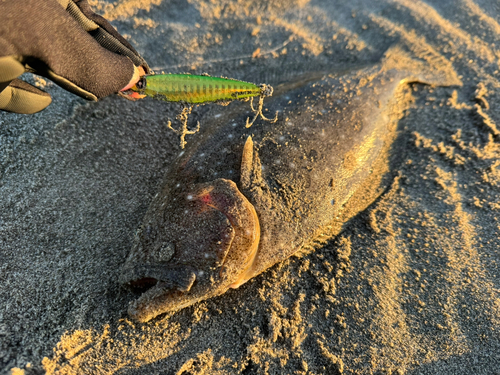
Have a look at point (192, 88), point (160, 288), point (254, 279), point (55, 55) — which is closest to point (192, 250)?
point (160, 288)

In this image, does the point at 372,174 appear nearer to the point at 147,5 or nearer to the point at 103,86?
the point at 103,86

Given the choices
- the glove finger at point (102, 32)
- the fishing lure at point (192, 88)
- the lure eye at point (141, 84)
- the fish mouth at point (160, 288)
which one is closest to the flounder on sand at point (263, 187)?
the fish mouth at point (160, 288)

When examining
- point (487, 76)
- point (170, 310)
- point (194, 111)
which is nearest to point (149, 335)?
point (170, 310)

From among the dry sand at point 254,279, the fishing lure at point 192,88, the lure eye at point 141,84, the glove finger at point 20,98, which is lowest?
the dry sand at point 254,279

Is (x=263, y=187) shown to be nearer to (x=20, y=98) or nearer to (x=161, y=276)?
(x=161, y=276)

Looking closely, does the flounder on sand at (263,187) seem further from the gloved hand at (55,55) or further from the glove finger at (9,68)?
the glove finger at (9,68)

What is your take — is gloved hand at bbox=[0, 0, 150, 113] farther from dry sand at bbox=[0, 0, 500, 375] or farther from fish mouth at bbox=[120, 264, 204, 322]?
fish mouth at bbox=[120, 264, 204, 322]
